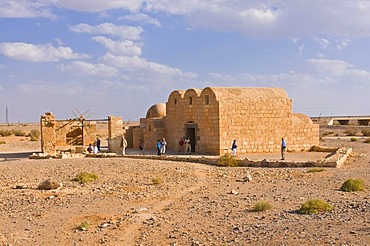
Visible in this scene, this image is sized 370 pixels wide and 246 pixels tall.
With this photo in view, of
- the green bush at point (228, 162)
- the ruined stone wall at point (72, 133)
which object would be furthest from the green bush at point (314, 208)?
the ruined stone wall at point (72, 133)

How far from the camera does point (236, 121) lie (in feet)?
80.5

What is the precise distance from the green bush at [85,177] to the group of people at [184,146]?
8.77 metres

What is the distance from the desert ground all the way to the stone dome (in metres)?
10.8

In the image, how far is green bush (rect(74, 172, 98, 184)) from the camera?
1608 cm

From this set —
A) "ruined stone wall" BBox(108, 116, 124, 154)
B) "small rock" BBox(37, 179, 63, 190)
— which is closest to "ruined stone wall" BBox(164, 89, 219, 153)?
"ruined stone wall" BBox(108, 116, 124, 154)

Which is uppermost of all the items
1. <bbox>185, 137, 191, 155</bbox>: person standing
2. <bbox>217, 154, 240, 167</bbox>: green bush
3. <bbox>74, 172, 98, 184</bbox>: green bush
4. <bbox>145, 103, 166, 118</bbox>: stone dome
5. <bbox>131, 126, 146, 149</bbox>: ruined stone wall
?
<bbox>145, 103, 166, 118</bbox>: stone dome

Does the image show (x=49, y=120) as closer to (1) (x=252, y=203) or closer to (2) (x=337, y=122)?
(1) (x=252, y=203)

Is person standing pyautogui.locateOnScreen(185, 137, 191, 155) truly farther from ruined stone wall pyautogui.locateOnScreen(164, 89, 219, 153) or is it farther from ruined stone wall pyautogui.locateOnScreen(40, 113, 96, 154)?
ruined stone wall pyautogui.locateOnScreen(40, 113, 96, 154)

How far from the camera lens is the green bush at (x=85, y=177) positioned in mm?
16083

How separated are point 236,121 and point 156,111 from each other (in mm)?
7697

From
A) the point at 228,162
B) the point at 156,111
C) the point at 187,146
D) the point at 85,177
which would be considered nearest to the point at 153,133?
the point at 156,111

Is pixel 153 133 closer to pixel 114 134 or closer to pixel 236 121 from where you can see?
pixel 114 134

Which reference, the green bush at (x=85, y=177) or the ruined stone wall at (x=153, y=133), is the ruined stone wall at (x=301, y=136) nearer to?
the ruined stone wall at (x=153, y=133)

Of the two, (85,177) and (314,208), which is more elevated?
(85,177)
